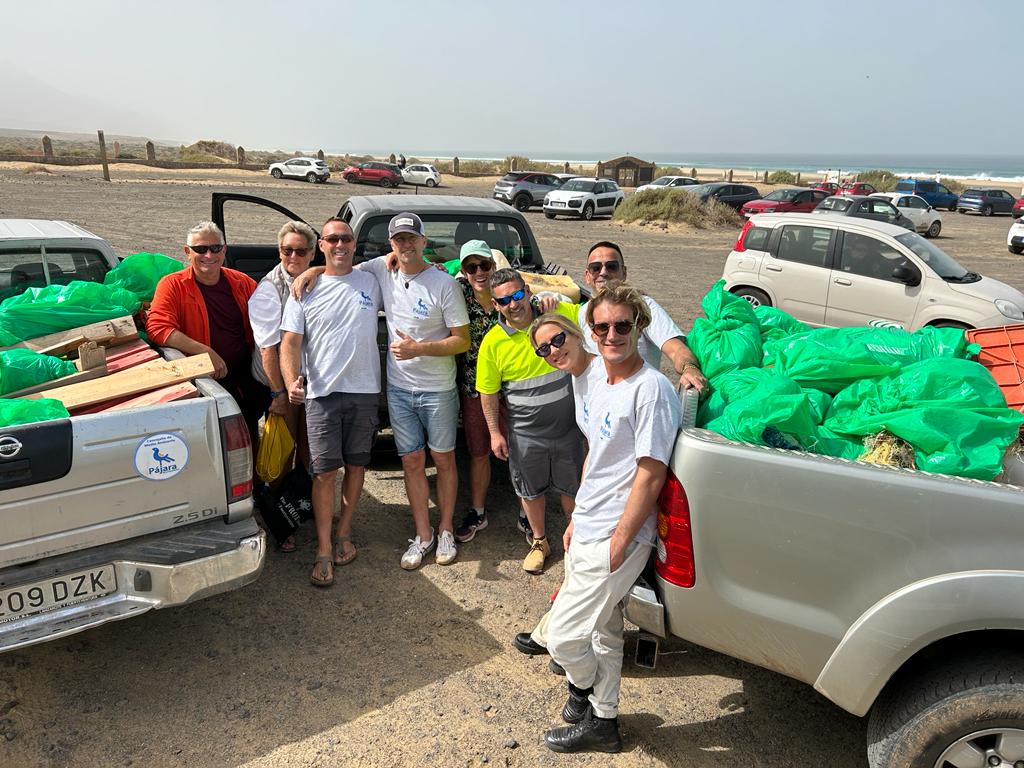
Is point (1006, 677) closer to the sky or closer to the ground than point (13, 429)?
closer to the ground

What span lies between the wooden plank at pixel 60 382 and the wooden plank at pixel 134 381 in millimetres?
42

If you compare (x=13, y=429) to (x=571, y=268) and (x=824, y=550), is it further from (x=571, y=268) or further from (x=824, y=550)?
(x=571, y=268)

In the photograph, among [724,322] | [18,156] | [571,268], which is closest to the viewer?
[724,322]

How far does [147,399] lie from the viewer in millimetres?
3002

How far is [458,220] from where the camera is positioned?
5660 millimetres

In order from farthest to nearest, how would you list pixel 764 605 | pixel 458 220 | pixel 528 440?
1. pixel 458 220
2. pixel 528 440
3. pixel 764 605

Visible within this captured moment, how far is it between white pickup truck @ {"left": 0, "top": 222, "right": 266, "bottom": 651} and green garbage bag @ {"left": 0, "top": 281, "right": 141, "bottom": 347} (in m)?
1.17

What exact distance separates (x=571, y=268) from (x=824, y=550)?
Result: 1353cm

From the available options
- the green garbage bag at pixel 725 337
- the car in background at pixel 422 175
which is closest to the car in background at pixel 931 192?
the car in background at pixel 422 175

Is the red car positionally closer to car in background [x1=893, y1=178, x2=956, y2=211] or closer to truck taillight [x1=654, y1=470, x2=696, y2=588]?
car in background [x1=893, y1=178, x2=956, y2=211]

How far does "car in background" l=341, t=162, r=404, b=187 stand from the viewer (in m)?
39.4

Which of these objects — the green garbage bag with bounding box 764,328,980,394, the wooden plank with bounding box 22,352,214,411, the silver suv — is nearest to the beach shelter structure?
the silver suv

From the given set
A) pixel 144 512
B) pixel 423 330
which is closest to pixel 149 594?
pixel 144 512

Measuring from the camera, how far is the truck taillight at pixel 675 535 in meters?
2.37
